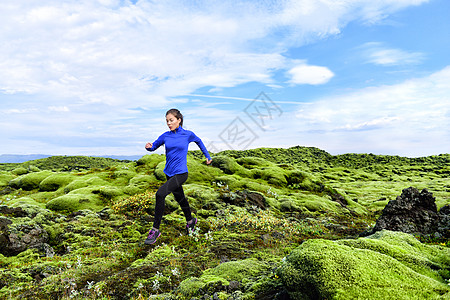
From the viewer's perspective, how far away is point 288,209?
21.0 meters

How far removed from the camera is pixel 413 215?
14.7 meters

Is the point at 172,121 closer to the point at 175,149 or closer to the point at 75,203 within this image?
the point at 175,149

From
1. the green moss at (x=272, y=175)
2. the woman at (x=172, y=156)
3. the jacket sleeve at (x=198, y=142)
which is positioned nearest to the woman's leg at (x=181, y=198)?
the woman at (x=172, y=156)

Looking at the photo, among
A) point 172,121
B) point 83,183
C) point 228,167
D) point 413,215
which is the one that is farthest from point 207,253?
point 228,167

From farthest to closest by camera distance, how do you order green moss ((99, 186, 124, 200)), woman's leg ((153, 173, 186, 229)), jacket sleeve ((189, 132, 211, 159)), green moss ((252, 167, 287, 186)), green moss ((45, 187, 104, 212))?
green moss ((252, 167, 287, 186)) → green moss ((99, 186, 124, 200)) → green moss ((45, 187, 104, 212)) → jacket sleeve ((189, 132, 211, 159)) → woman's leg ((153, 173, 186, 229))

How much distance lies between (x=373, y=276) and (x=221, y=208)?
1360cm

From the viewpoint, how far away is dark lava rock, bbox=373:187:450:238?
13.7 metres

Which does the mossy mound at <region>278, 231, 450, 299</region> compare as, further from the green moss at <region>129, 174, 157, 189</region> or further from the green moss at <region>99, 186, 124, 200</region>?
the green moss at <region>129, 174, 157, 189</region>

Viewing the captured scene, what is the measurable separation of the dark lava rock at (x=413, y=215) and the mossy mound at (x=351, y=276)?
28.6 feet

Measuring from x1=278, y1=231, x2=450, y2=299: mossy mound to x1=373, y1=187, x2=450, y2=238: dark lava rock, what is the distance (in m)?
8.70

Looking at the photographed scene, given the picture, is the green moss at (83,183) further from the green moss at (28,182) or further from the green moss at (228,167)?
the green moss at (228,167)

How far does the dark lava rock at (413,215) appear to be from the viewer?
1367 centimetres

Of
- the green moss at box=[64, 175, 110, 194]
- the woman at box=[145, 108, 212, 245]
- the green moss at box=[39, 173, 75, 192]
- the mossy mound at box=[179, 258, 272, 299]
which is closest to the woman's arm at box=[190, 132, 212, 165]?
the woman at box=[145, 108, 212, 245]

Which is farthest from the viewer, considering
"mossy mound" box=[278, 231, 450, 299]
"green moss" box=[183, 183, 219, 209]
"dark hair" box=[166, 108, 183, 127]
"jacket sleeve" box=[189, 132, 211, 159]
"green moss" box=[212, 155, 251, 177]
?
"green moss" box=[212, 155, 251, 177]
